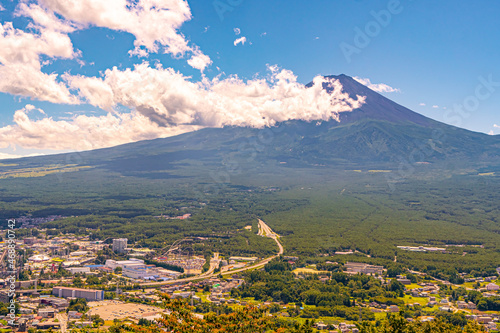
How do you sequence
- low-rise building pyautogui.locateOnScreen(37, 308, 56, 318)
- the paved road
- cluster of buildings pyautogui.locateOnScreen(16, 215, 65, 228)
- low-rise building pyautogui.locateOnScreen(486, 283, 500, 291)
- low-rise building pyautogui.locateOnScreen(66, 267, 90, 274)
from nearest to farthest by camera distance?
low-rise building pyautogui.locateOnScreen(37, 308, 56, 318), low-rise building pyautogui.locateOnScreen(486, 283, 500, 291), the paved road, low-rise building pyautogui.locateOnScreen(66, 267, 90, 274), cluster of buildings pyautogui.locateOnScreen(16, 215, 65, 228)

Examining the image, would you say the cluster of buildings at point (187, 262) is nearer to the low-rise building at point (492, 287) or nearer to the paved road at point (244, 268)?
the paved road at point (244, 268)

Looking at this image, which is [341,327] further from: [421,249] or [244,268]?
[421,249]

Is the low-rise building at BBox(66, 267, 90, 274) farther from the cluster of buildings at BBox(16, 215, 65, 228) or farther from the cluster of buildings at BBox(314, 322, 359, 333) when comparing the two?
the cluster of buildings at BBox(16, 215, 65, 228)

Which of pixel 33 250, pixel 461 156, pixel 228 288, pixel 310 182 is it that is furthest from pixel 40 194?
pixel 461 156

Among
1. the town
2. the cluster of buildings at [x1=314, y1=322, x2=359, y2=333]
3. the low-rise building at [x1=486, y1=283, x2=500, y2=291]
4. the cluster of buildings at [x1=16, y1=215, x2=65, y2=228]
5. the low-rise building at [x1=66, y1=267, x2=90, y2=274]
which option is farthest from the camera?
the cluster of buildings at [x1=16, y1=215, x2=65, y2=228]

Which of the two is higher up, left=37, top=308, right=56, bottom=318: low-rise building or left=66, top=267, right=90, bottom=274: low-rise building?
left=66, top=267, right=90, bottom=274: low-rise building

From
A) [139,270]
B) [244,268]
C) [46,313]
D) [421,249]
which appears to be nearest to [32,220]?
[139,270]

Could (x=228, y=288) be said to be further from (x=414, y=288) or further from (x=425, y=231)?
(x=425, y=231)

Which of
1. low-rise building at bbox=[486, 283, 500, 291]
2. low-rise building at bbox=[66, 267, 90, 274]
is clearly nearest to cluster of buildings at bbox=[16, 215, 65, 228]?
low-rise building at bbox=[66, 267, 90, 274]

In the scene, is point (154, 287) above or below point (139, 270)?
below

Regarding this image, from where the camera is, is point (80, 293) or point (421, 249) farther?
point (421, 249)

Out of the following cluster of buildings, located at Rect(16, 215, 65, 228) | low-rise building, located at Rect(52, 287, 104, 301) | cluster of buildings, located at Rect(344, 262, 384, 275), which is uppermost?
cluster of buildings, located at Rect(16, 215, 65, 228)
